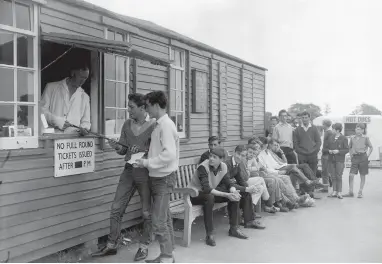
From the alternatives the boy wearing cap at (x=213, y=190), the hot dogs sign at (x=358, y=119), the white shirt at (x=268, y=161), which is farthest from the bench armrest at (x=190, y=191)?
the hot dogs sign at (x=358, y=119)

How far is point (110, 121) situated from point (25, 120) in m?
1.55

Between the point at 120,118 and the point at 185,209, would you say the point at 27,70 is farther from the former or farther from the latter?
the point at 185,209

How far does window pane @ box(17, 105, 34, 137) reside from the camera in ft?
14.3

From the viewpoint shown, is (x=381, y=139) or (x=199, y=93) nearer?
(x=199, y=93)

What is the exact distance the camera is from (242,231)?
6.21 meters

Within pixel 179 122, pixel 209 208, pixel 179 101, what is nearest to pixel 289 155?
pixel 179 122

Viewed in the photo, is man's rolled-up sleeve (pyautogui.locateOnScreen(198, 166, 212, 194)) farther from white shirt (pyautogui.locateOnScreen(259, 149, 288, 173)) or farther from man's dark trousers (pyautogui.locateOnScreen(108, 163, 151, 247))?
white shirt (pyautogui.locateOnScreen(259, 149, 288, 173))

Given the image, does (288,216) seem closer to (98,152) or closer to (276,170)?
(276,170)

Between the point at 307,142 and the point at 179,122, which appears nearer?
the point at 179,122

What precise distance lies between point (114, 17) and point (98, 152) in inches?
73.1

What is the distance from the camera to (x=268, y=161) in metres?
8.57

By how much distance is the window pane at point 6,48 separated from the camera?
417 centimetres

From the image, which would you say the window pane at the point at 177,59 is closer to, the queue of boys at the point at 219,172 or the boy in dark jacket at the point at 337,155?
the queue of boys at the point at 219,172

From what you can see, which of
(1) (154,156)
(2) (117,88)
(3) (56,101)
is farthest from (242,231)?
(3) (56,101)
